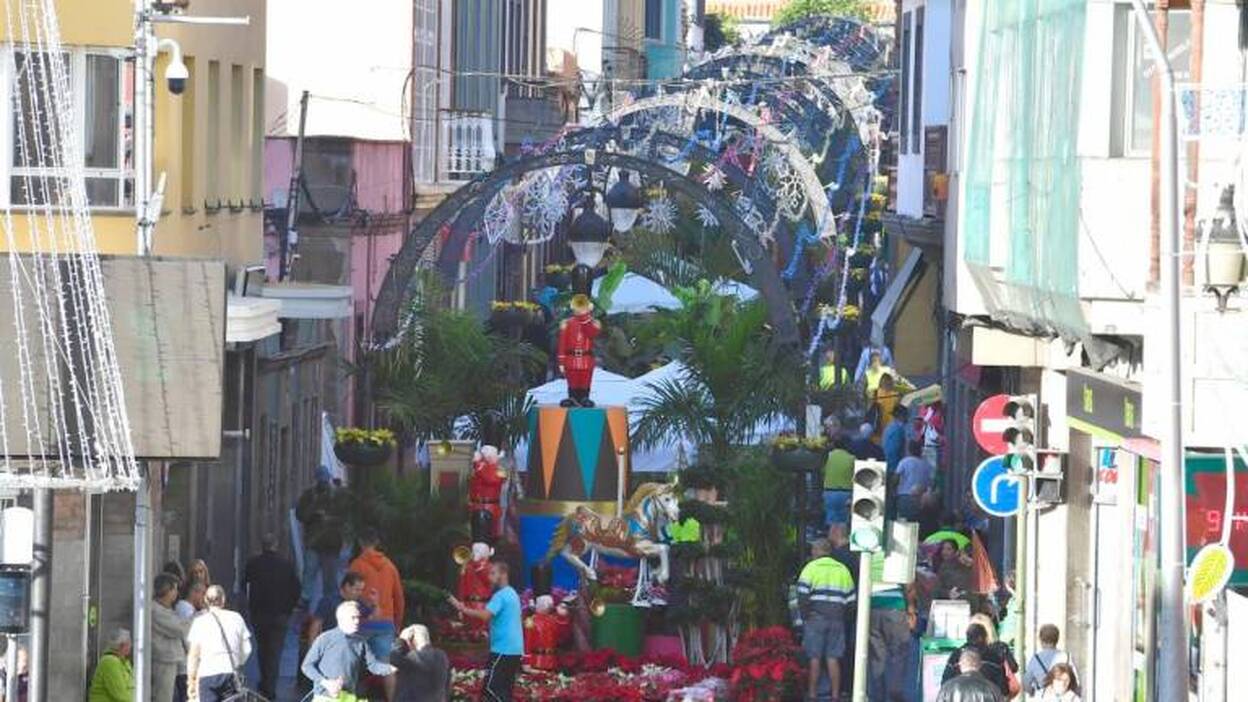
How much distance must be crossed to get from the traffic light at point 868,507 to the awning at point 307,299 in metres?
10.7

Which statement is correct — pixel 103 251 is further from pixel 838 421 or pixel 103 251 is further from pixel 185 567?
pixel 838 421

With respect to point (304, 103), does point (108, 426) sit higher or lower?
lower

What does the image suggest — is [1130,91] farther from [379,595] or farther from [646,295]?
[646,295]

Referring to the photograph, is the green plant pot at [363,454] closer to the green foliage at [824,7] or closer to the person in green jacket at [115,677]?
the person in green jacket at [115,677]

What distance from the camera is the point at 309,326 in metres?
39.9

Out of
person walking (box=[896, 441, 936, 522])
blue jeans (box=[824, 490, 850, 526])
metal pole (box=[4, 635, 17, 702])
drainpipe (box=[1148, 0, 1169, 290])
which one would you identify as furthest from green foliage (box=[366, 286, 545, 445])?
drainpipe (box=[1148, 0, 1169, 290])

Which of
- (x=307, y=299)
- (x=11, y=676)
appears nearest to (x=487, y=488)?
(x=307, y=299)

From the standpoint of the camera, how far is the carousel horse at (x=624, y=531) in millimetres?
31109

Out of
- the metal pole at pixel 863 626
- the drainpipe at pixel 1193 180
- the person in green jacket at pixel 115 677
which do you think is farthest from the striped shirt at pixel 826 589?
the drainpipe at pixel 1193 180

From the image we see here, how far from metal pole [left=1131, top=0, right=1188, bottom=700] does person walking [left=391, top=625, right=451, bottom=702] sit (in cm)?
663

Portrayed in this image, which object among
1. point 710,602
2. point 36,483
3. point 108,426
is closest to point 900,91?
point 710,602

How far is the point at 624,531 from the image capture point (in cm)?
3136

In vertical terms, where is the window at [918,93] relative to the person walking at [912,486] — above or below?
above

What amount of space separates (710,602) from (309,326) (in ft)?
36.8
